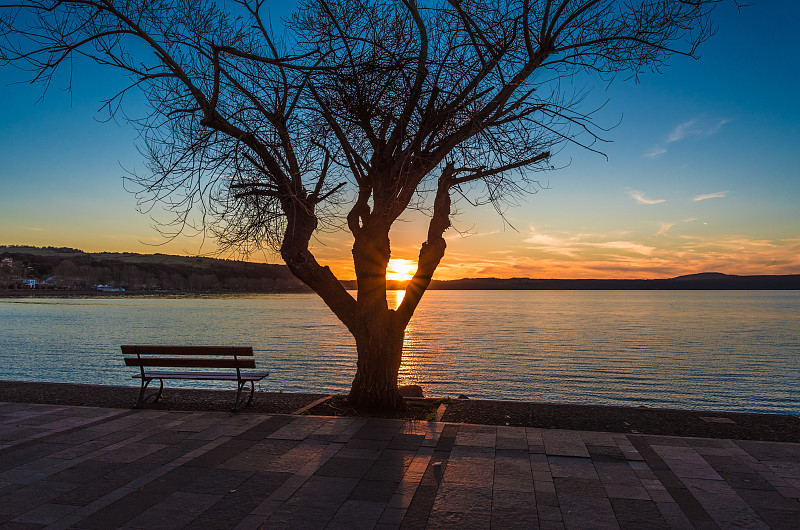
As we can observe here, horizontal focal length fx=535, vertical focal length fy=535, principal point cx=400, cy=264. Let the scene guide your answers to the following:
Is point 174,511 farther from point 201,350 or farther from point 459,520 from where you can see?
point 201,350

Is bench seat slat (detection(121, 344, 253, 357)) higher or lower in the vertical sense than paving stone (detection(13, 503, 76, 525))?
higher

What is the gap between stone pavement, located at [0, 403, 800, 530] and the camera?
437 cm

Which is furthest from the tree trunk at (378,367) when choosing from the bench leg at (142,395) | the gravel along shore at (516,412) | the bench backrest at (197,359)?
the bench leg at (142,395)

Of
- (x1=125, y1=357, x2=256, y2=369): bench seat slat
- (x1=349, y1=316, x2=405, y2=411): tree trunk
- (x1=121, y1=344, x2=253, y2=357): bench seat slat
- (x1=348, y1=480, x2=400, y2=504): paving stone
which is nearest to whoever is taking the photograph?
(x1=348, y1=480, x2=400, y2=504): paving stone

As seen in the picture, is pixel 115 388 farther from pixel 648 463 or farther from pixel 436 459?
pixel 648 463

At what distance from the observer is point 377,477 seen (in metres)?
5.32

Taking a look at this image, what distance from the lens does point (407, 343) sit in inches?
1602

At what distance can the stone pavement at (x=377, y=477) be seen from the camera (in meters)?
4.37

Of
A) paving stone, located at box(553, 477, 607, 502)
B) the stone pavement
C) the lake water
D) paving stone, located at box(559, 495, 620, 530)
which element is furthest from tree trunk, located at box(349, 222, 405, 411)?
the lake water

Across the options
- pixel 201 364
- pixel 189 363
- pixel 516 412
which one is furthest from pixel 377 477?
pixel 189 363

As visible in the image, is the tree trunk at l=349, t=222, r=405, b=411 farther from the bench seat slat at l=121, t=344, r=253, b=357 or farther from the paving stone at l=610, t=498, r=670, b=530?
the paving stone at l=610, t=498, r=670, b=530

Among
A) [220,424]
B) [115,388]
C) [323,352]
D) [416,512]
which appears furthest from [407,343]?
[416,512]

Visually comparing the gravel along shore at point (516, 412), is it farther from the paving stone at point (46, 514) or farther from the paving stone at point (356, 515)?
the paving stone at point (46, 514)

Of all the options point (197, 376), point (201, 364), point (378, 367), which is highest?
point (378, 367)
